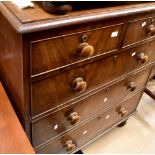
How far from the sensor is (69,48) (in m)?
0.65

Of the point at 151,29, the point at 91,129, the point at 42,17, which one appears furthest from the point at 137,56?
the point at 42,17

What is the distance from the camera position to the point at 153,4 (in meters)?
0.83

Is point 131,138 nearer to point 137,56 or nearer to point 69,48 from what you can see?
point 137,56

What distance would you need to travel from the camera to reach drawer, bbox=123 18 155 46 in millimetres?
831

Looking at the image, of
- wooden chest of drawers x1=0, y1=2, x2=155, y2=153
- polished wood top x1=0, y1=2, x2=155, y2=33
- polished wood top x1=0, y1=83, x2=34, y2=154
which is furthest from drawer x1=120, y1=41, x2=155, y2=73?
polished wood top x1=0, y1=83, x2=34, y2=154

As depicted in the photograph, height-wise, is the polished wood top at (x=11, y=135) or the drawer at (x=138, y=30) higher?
the drawer at (x=138, y=30)

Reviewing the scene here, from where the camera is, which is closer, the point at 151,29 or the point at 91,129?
the point at 151,29

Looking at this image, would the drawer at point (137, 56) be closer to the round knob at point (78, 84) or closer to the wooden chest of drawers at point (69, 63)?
the wooden chest of drawers at point (69, 63)

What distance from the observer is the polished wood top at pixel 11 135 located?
1.91ft

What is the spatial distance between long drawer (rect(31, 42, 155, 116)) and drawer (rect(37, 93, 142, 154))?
0.28 metres

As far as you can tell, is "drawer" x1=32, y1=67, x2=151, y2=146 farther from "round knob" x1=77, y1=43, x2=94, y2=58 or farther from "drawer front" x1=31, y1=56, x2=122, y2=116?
"round knob" x1=77, y1=43, x2=94, y2=58

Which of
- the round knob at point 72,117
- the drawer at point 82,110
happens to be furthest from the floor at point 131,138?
the round knob at point 72,117

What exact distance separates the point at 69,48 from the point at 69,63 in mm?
64

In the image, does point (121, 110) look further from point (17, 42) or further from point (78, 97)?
point (17, 42)
